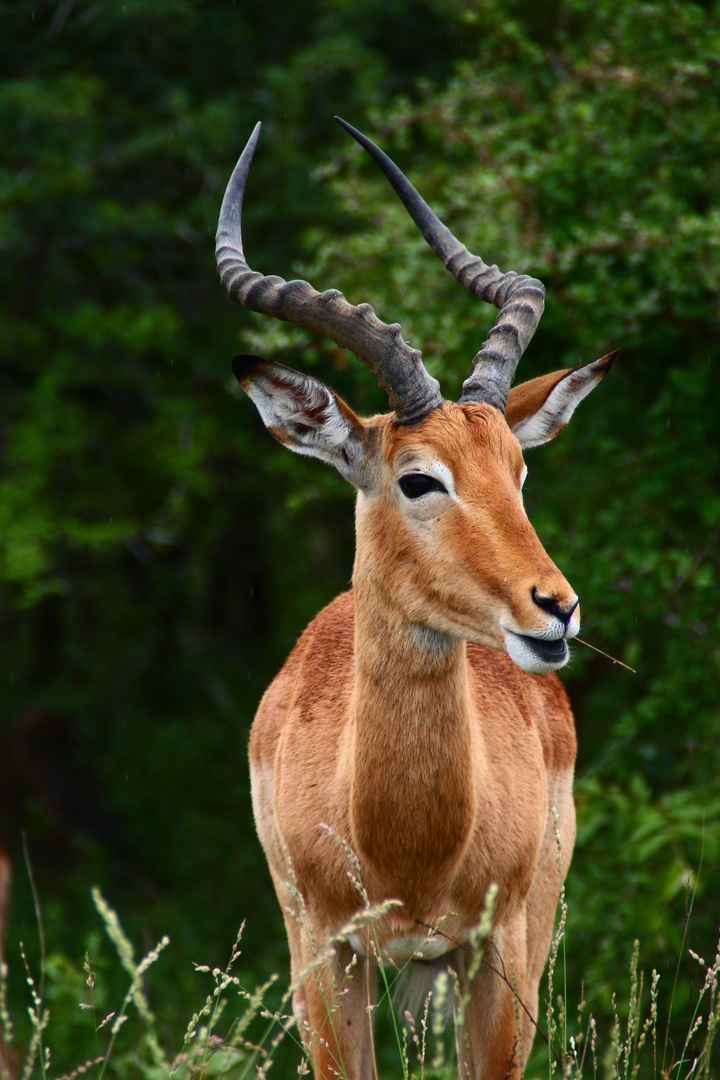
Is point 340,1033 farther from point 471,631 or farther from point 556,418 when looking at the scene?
point 556,418

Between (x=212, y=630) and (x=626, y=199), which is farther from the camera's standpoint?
(x=212, y=630)

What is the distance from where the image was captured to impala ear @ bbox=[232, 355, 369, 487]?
3.56 metres

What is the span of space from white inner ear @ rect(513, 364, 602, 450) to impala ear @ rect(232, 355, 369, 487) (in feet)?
2.07

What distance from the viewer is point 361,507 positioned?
3.68 m

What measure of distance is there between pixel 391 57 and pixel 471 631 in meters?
7.43

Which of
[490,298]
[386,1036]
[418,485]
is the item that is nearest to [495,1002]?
[418,485]

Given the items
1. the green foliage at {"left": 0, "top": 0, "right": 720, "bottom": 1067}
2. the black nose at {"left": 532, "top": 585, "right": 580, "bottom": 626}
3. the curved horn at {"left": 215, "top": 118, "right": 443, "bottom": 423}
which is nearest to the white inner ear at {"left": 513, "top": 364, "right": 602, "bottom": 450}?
the curved horn at {"left": 215, "top": 118, "right": 443, "bottom": 423}

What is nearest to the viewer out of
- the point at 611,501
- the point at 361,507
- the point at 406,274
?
the point at 361,507

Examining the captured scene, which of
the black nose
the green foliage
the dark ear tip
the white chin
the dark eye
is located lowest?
the green foliage

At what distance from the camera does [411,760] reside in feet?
11.0

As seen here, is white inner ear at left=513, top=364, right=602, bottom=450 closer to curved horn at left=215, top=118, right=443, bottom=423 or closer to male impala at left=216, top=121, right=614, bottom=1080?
male impala at left=216, top=121, right=614, bottom=1080

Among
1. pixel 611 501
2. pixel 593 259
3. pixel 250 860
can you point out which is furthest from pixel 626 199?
pixel 250 860

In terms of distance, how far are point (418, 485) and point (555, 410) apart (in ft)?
2.83

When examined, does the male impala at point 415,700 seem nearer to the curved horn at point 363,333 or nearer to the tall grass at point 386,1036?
the curved horn at point 363,333
